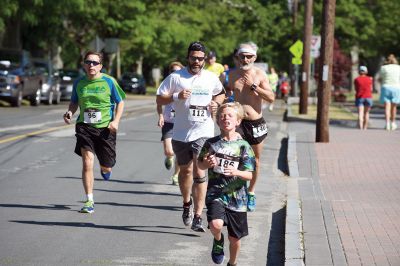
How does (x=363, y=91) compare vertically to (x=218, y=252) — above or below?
below

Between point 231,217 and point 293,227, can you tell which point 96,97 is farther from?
point 231,217

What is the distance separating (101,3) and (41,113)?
67.1 ft

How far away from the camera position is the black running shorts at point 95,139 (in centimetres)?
1125

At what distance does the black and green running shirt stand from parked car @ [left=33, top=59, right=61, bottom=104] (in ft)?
91.7

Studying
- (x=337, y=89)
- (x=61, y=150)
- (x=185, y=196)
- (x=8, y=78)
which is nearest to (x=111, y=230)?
(x=185, y=196)

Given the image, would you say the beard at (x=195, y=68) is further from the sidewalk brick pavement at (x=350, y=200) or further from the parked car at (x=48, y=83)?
the parked car at (x=48, y=83)

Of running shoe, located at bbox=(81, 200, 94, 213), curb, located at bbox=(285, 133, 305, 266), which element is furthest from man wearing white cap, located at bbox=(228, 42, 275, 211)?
running shoe, located at bbox=(81, 200, 94, 213)

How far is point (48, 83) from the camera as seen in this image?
40250 mm

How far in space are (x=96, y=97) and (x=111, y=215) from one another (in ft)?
4.30

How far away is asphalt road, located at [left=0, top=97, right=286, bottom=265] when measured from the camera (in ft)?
28.9

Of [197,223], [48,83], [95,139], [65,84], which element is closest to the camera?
[197,223]

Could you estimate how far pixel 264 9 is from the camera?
71000 mm

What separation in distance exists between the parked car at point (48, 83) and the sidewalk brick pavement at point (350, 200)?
20473 millimetres

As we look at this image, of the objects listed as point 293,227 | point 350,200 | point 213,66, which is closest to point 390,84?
point 213,66
